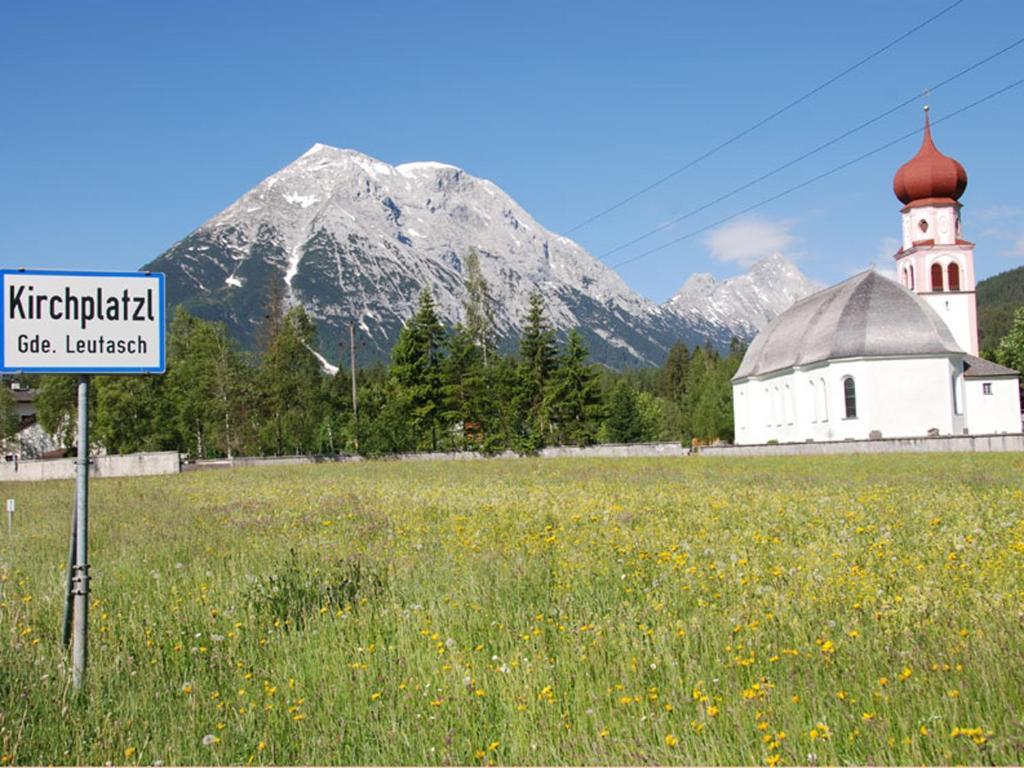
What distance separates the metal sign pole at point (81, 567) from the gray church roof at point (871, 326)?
61791 millimetres

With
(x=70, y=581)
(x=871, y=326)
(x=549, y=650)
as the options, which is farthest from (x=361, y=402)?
(x=549, y=650)

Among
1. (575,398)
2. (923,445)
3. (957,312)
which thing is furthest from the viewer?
(575,398)

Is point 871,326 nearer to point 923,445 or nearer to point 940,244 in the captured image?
point 940,244

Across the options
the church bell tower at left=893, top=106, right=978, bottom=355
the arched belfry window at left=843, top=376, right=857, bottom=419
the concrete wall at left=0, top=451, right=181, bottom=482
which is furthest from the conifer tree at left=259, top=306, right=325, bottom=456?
the church bell tower at left=893, top=106, right=978, bottom=355

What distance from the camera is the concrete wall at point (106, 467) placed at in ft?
209

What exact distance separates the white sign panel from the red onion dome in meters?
78.9

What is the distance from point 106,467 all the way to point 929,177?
69.3 meters

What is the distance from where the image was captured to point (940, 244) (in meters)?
73.8

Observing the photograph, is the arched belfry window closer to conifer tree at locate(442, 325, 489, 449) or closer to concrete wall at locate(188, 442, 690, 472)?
concrete wall at locate(188, 442, 690, 472)

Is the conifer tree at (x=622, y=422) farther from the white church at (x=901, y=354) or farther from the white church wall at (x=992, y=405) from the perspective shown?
the white church wall at (x=992, y=405)

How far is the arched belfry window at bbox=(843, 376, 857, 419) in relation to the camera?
205 ft

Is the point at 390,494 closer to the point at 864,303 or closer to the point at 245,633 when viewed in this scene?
the point at 245,633

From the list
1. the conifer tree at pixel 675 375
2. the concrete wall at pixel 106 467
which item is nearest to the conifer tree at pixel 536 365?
the concrete wall at pixel 106 467

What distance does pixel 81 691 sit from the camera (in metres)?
6.14
